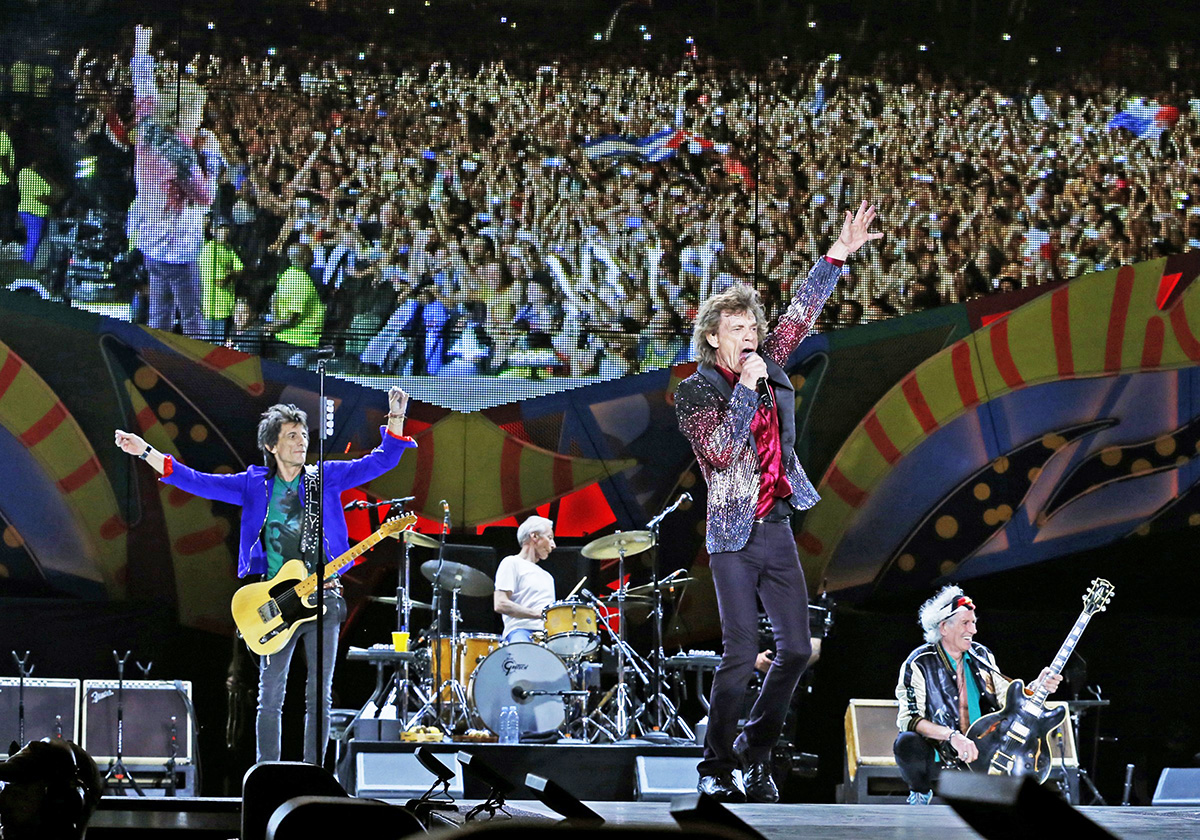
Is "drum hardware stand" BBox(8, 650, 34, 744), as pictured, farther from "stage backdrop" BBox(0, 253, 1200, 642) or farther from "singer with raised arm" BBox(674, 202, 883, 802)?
"singer with raised arm" BBox(674, 202, 883, 802)

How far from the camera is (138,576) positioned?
7625 millimetres

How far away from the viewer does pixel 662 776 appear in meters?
6.05

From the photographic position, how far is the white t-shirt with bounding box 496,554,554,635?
24.2 feet

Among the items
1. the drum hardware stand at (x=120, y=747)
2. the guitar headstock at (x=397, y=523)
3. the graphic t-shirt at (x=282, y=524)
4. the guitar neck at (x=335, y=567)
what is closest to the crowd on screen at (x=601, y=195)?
the graphic t-shirt at (x=282, y=524)

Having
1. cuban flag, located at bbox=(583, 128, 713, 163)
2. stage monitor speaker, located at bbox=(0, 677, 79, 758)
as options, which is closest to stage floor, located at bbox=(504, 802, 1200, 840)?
stage monitor speaker, located at bbox=(0, 677, 79, 758)

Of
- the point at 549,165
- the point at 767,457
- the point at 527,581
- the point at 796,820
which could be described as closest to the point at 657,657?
the point at 527,581

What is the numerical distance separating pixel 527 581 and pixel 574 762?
1450 mm

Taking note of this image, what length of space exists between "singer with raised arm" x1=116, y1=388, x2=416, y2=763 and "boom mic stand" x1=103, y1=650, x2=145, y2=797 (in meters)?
0.62

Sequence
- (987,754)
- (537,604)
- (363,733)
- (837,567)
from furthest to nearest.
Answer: (837,567)
(537,604)
(363,733)
(987,754)

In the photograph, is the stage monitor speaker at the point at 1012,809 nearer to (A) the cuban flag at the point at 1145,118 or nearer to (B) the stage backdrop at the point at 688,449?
(B) the stage backdrop at the point at 688,449

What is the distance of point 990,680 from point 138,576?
176 inches

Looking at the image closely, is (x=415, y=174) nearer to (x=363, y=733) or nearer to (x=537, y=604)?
(x=537, y=604)

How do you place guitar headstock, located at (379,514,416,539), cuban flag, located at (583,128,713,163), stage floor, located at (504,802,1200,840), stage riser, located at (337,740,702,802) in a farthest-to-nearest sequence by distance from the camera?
cuban flag, located at (583,128,713,163), guitar headstock, located at (379,514,416,539), stage riser, located at (337,740,702,802), stage floor, located at (504,802,1200,840)

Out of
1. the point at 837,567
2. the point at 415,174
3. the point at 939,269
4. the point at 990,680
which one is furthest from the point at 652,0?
the point at 990,680
